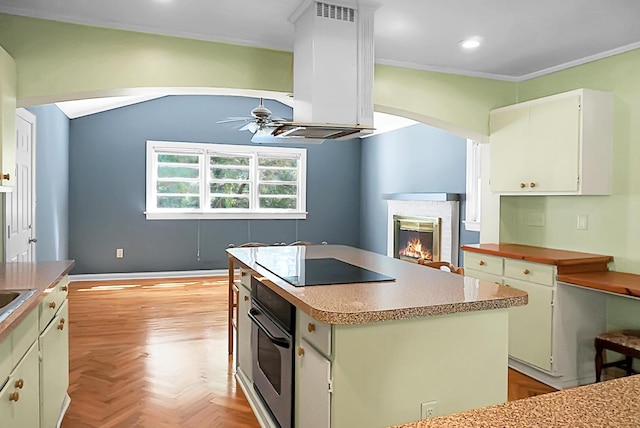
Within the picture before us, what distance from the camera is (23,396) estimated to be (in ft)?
5.98

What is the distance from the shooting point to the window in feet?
24.2

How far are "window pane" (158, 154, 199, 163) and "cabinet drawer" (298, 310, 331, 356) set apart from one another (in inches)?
234

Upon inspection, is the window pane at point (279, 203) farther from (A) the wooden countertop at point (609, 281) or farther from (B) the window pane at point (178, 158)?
(A) the wooden countertop at point (609, 281)

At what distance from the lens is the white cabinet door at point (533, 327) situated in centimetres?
329

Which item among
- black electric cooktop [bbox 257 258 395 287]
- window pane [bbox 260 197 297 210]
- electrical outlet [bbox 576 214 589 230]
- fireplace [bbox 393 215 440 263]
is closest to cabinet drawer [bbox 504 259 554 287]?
electrical outlet [bbox 576 214 589 230]

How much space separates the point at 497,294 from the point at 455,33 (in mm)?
1945

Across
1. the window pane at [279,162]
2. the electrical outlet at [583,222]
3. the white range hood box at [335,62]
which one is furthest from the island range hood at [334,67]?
the window pane at [279,162]

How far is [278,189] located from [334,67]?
5.35m

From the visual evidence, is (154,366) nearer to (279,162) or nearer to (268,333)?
(268,333)

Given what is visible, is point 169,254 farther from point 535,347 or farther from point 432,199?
point 535,347

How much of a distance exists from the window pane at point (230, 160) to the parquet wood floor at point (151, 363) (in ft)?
7.98

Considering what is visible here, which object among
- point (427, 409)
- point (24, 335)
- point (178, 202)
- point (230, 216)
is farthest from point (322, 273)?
point (178, 202)

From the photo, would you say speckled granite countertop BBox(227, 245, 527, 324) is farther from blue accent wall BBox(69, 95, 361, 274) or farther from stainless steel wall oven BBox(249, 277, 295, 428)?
blue accent wall BBox(69, 95, 361, 274)

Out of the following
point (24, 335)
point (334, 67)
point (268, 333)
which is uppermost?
point (334, 67)
